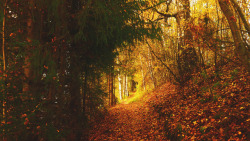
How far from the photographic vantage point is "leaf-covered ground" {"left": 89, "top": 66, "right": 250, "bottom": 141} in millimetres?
4266

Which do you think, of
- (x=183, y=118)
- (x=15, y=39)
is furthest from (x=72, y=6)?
(x=183, y=118)

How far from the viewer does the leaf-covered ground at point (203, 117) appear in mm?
4266

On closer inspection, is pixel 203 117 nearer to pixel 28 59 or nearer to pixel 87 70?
pixel 87 70

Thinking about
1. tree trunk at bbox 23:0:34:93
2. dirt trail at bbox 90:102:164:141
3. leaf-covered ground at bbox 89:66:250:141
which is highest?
tree trunk at bbox 23:0:34:93

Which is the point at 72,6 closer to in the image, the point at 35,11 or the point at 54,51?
the point at 35,11

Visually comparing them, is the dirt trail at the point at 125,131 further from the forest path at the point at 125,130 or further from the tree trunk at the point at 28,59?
the tree trunk at the point at 28,59

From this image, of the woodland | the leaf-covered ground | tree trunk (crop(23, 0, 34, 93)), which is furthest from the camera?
the leaf-covered ground

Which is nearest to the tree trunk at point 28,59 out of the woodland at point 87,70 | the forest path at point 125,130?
the woodland at point 87,70

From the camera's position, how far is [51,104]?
4.20 m

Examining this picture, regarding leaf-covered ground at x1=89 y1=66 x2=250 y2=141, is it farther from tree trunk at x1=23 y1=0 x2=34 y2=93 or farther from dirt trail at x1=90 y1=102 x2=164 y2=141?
tree trunk at x1=23 y1=0 x2=34 y2=93

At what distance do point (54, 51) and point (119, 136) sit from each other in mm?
5214

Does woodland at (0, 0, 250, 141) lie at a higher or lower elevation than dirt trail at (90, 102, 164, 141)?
higher

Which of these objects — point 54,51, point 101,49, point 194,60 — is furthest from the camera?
point 194,60

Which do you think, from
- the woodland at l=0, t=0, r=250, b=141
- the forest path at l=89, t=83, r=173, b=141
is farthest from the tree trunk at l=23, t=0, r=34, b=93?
the forest path at l=89, t=83, r=173, b=141
